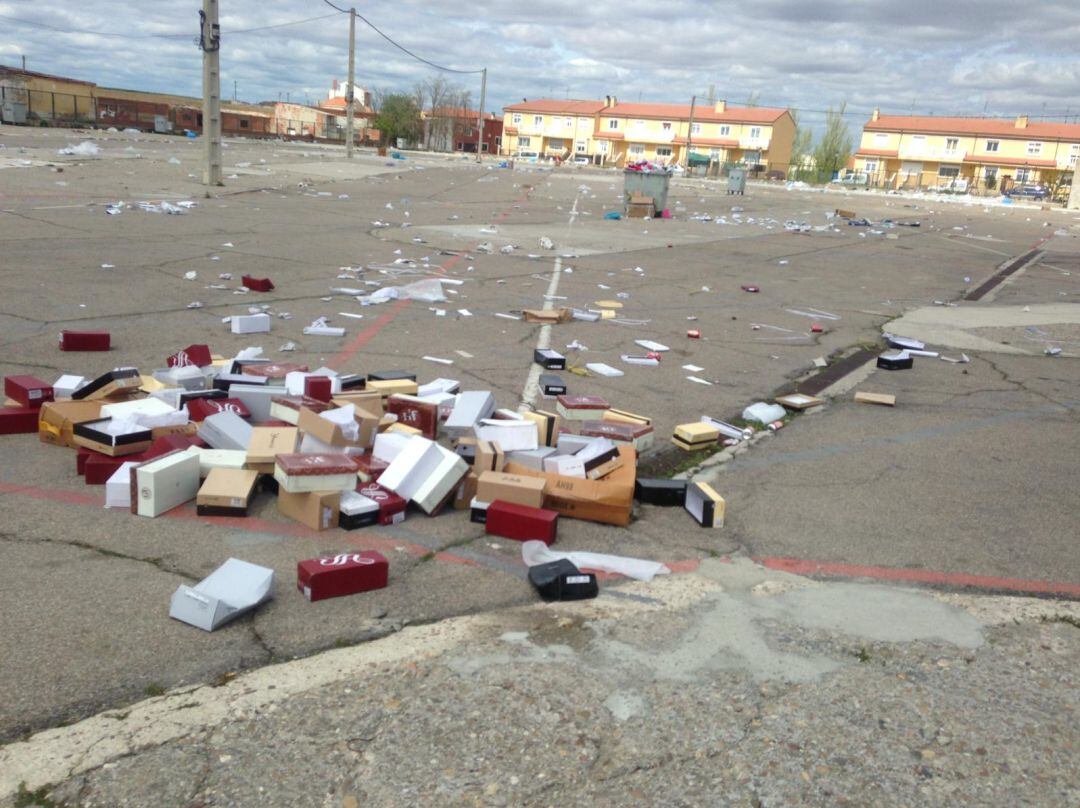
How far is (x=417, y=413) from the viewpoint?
545 centimetres

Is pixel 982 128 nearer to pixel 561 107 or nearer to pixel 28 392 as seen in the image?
pixel 561 107

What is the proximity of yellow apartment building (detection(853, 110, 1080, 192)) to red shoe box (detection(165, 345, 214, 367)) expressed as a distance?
302 feet

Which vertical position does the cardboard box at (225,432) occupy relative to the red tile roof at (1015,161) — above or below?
below

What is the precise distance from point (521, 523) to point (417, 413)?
1.45 m

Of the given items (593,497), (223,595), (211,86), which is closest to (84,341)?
(223,595)

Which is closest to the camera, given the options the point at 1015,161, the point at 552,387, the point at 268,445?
the point at 268,445

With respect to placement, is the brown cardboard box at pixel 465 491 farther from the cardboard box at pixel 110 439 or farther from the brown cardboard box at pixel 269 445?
the cardboard box at pixel 110 439

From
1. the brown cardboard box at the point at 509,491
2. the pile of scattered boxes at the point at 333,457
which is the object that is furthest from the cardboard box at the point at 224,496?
the brown cardboard box at the point at 509,491

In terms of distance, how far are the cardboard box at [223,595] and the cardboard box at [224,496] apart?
71cm

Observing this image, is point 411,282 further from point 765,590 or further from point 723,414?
point 765,590

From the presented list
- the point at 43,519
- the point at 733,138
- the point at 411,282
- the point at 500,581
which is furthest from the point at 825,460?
the point at 733,138

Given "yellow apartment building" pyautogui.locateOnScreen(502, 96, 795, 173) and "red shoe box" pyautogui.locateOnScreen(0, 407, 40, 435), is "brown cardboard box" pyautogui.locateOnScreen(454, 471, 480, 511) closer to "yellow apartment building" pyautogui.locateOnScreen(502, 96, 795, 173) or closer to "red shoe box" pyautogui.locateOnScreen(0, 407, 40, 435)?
"red shoe box" pyautogui.locateOnScreen(0, 407, 40, 435)

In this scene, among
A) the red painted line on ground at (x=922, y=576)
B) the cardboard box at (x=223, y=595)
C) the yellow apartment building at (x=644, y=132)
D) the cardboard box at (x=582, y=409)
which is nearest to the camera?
the cardboard box at (x=223, y=595)

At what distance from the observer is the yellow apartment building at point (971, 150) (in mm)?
92250
